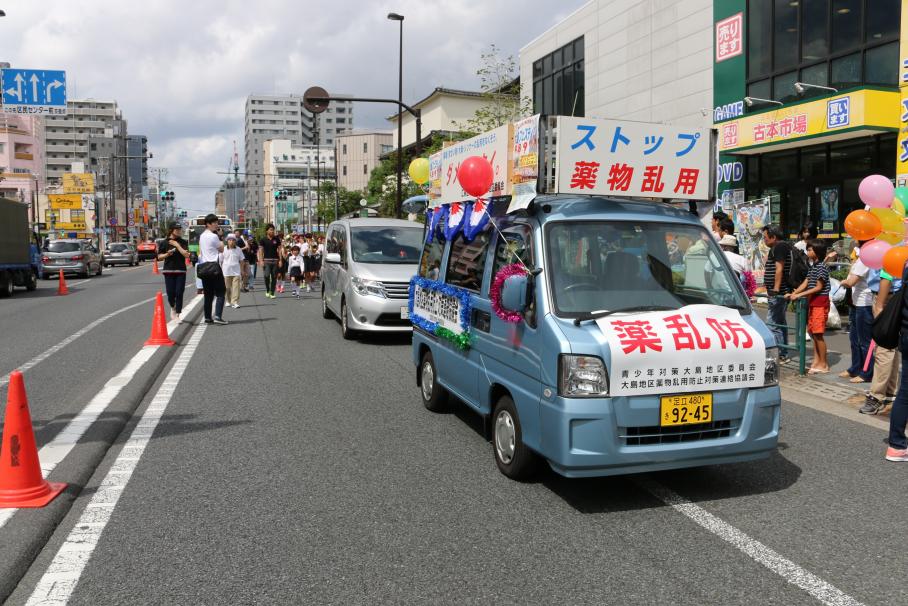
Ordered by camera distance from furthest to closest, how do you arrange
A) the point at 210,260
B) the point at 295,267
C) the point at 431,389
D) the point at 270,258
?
the point at 295,267 → the point at 270,258 → the point at 210,260 → the point at 431,389

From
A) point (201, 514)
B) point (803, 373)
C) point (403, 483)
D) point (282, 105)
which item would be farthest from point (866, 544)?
point (282, 105)

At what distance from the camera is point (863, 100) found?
50.8 feet

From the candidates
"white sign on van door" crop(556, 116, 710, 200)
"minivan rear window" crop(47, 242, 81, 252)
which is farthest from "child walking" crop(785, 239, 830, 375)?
"minivan rear window" crop(47, 242, 81, 252)

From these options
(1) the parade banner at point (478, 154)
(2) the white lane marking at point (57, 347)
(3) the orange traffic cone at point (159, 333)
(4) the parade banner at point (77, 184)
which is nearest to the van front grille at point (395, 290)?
(3) the orange traffic cone at point (159, 333)

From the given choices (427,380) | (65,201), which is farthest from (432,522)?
(65,201)

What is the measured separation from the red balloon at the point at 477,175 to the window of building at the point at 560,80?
23737 millimetres

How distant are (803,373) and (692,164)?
4.64 metres

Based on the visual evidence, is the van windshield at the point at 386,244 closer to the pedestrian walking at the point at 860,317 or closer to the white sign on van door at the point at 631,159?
the pedestrian walking at the point at 860,317

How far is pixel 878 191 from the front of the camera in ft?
22.3

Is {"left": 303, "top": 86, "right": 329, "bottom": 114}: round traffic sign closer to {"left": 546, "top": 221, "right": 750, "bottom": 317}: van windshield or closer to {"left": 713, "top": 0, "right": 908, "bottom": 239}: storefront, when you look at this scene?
{"left": 713, "top": 0, "right": 908, "bottom": 239}: storefront

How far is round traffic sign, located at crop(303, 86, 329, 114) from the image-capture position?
2330 cm

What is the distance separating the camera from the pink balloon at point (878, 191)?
22.4ft

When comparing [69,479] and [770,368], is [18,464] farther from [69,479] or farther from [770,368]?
[770,368]

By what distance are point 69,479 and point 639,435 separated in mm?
3622
